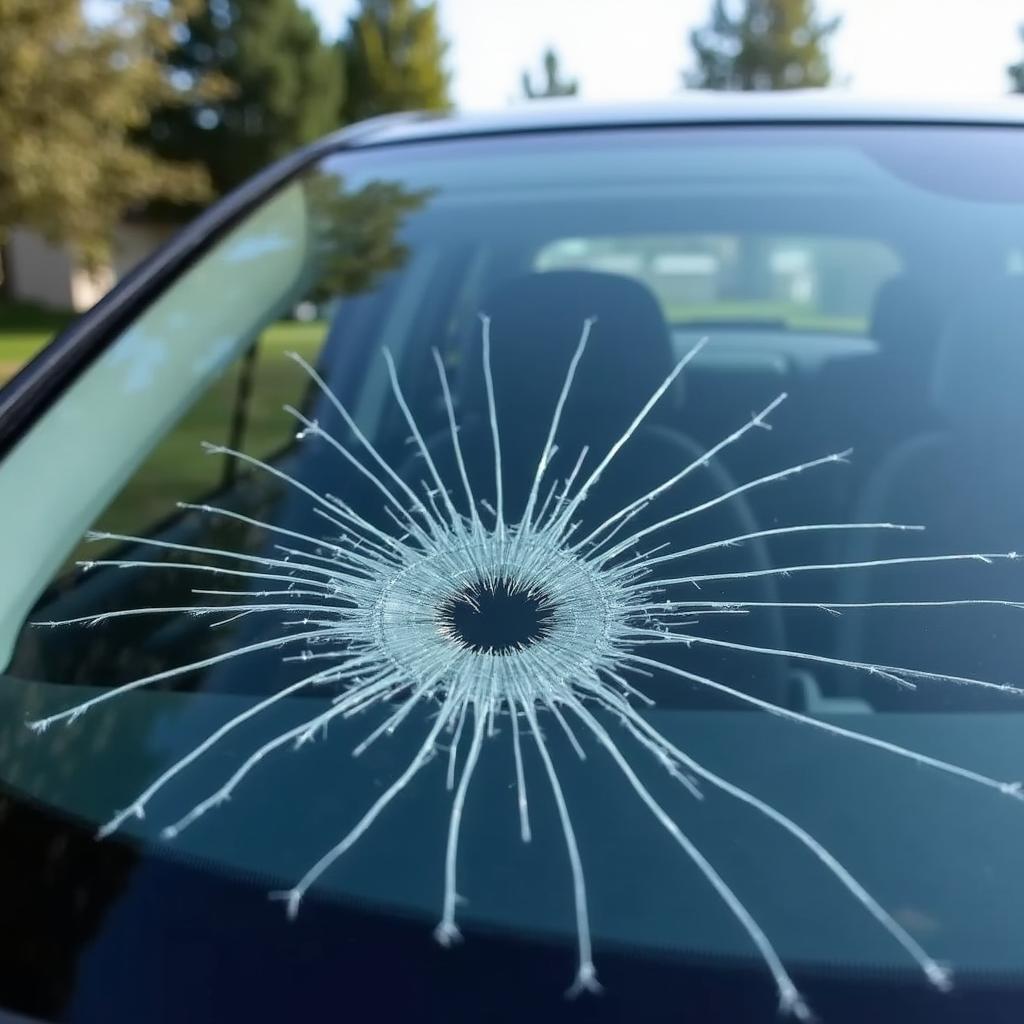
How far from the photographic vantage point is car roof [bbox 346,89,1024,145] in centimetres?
174

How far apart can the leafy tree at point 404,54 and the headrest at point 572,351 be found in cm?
2527

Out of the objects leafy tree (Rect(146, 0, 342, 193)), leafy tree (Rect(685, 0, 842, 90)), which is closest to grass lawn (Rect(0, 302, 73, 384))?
leafy tree (Rect(146, 0, 342, 193))

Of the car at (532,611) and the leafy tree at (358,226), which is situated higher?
the leafy tree at (358,226)

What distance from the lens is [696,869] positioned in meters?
0.84

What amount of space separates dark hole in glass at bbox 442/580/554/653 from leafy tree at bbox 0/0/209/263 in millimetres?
11428

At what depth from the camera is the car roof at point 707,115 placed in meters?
1.74

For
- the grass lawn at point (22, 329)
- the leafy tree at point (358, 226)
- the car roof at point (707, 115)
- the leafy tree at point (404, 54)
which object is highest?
the leafy tree at point (404, 54)

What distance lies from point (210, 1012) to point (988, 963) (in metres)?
0.55

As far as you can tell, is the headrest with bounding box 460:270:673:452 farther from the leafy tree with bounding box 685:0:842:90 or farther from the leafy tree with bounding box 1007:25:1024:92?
the leafy tree with bounding box 685:0:842:90

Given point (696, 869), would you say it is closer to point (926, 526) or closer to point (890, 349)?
point (926, 526)

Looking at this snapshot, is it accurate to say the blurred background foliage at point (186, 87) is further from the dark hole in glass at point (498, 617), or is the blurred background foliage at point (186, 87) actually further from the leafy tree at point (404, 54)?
the dark hole in glass at point (498, 617)

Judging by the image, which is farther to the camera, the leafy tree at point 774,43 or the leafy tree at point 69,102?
the leafy tree at point 774,43

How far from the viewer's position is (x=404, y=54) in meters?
26.4

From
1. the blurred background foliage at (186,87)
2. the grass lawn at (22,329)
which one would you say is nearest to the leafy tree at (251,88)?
the blurred background foliage at (186,87)
